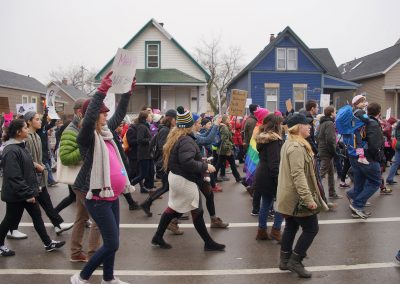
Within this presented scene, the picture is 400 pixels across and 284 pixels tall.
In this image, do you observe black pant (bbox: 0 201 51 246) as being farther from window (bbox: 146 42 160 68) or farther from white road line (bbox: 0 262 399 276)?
window (bbox: 146 42 160 68)

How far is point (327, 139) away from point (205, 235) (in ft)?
13.1

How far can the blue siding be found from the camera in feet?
101

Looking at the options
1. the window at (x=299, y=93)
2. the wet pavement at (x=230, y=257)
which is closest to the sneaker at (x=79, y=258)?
the wet pavement at (x=230, y=257)

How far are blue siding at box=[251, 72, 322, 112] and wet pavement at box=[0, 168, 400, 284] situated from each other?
78.7 feet

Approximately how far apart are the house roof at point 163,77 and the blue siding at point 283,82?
525 cm

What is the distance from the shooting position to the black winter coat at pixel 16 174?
17.0 ft

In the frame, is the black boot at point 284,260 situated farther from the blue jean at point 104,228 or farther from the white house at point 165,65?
the white house at point 165,65

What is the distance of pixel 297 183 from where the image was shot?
15.2 ft

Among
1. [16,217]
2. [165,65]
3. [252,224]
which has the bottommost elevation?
[252,224]

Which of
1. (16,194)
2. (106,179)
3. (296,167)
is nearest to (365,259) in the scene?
(296,167)

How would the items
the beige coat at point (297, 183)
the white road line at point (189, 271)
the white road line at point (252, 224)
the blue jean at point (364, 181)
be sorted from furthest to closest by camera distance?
the blue jean at point (364, 181)
the white road line at point (252, 224)
the white road line at point (189, 271)
the beige coat at point (297, 183)

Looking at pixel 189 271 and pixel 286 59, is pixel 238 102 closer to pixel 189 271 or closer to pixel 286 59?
pixel 189 271

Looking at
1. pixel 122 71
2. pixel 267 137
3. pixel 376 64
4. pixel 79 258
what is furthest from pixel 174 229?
pixel 376 64

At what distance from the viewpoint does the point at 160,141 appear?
25.9ft
